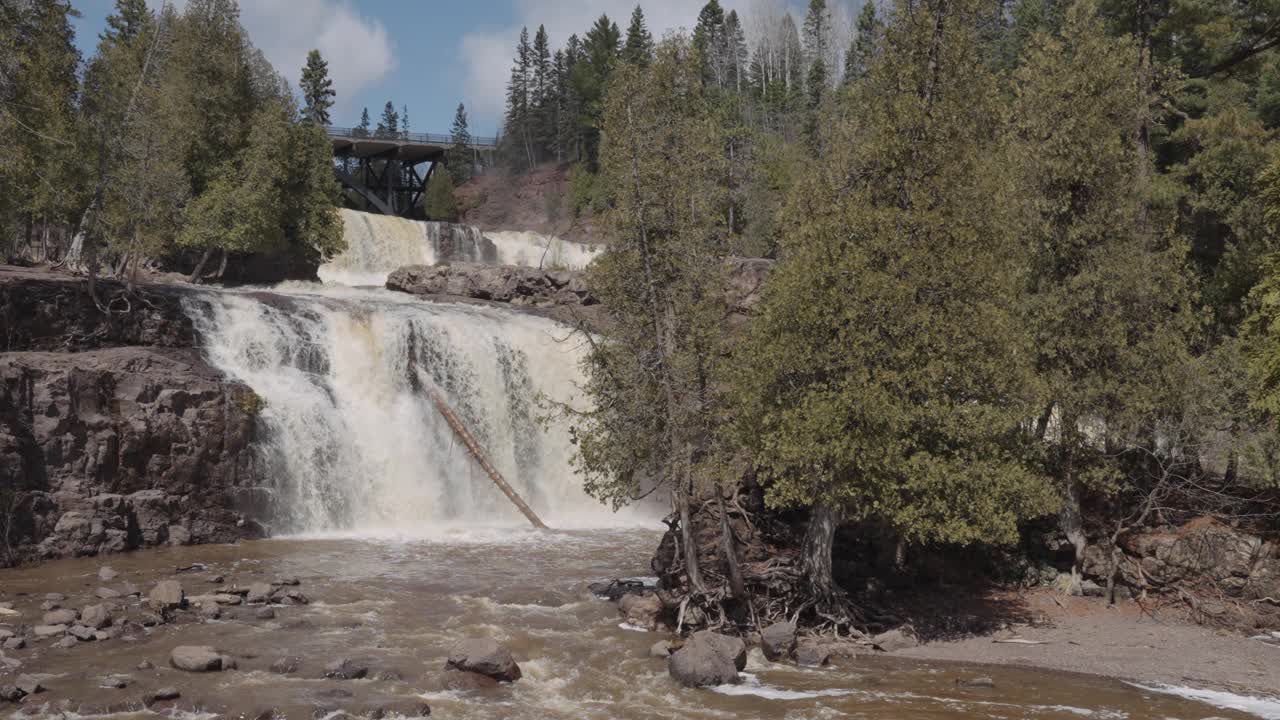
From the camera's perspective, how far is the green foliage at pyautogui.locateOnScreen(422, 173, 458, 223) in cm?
7994

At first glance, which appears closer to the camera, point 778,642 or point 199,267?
point 778,642

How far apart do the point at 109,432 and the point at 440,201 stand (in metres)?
59.0

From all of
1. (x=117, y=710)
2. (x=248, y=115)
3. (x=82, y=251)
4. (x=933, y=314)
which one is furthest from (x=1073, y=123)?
(x=248, y=115)

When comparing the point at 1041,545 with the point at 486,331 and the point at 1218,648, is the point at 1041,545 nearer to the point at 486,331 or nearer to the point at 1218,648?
the point at 1218,648

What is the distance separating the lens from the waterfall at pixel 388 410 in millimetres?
26672

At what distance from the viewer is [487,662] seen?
13922 mm

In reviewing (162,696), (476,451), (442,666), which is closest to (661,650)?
(442,666)

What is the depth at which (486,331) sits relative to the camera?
3195 cm

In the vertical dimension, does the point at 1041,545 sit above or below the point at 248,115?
below

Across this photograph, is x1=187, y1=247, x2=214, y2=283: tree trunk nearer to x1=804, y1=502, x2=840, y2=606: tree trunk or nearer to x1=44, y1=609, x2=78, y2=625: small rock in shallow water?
x1=44, y1=609, x2=78, y2=625: small rock in shallow water

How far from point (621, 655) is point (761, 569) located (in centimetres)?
337

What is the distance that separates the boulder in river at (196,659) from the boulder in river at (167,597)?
9.48 feet

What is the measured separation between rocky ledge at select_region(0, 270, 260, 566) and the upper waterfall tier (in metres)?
20.2

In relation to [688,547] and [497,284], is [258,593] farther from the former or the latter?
[497,284]
